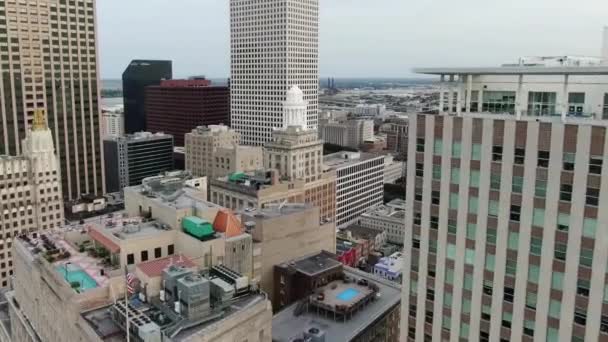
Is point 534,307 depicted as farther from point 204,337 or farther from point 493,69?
point 204,337

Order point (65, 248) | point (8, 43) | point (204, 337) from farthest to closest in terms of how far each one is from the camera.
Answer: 1. point (8, 43)
2. point (65, 248)
3. point (204, 337)

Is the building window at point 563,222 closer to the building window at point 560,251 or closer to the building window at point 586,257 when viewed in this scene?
the building window at point 560,251

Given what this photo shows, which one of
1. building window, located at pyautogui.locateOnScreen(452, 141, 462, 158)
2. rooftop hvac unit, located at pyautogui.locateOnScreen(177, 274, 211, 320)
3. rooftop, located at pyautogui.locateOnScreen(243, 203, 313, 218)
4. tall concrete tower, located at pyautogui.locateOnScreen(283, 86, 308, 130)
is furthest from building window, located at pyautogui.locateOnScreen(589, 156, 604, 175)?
tall concrete tower, located at pyautogui.locateOnScreen(283, 86, 308, 130)

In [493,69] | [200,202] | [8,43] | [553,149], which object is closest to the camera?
[553,149]

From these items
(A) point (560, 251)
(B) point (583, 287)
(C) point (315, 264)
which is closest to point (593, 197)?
(A) point (560, 251)

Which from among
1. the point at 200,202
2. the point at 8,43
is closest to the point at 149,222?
the point at 200,202

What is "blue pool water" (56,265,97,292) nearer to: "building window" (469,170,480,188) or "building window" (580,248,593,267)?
"building window" (469,170,480,188)
